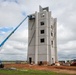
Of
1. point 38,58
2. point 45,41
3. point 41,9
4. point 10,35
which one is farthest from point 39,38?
point 10,35

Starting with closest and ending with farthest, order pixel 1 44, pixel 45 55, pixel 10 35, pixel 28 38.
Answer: pixel 1 44
pixel 10 35
pixel 45 55
pixel 28 38

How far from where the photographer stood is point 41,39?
67.9 m

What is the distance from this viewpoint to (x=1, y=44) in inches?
1784

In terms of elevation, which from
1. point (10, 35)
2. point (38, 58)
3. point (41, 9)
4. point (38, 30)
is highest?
point (41, 9)

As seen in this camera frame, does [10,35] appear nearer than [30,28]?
Yes

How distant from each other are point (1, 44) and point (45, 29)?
83.7 ft

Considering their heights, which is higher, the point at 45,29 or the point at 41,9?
the point at 41,9

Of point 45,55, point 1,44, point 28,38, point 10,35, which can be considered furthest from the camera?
point 28,38

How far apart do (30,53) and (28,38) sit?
5897mm

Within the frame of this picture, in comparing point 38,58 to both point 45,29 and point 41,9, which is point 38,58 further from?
point 41,9

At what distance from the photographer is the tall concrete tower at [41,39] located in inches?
2611

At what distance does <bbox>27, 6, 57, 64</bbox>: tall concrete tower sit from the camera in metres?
66.3

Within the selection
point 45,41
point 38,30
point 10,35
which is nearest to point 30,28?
point 38,30

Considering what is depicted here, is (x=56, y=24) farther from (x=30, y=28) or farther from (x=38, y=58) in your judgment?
(x=38, y=58)
